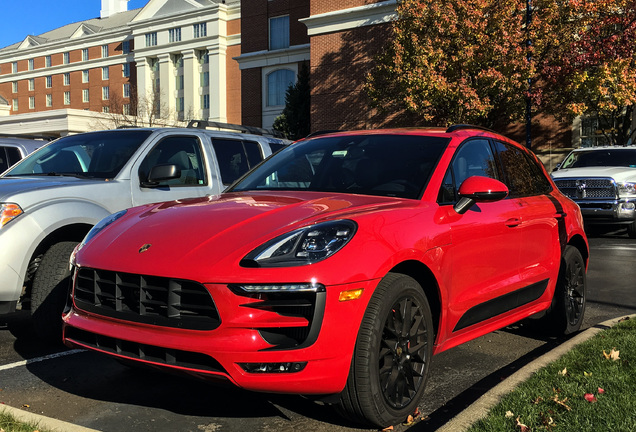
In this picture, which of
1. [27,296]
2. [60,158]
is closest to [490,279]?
[27,296]

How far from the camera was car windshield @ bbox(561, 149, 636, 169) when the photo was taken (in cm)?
1451

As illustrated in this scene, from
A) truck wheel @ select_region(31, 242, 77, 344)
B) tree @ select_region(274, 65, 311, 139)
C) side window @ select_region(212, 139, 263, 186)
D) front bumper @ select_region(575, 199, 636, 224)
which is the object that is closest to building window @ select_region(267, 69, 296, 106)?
tree @ select_region(274, 65, 311, 139)

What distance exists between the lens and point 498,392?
377 centimetres

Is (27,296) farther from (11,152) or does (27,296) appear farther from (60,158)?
(11,152)

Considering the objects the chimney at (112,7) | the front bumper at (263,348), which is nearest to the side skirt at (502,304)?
the front bumper at (263,348)

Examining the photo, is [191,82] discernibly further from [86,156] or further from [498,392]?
[498,392]

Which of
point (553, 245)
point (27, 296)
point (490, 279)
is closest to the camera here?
point (490, 279)

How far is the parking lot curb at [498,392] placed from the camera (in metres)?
3.32

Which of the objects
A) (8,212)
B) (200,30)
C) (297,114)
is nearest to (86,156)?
(8,212)

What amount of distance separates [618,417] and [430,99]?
73.1 feet

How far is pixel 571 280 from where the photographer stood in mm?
5652

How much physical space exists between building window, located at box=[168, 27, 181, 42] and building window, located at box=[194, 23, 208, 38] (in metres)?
2.47

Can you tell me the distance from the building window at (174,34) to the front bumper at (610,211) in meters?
62.7

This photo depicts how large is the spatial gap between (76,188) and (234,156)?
2.28m
